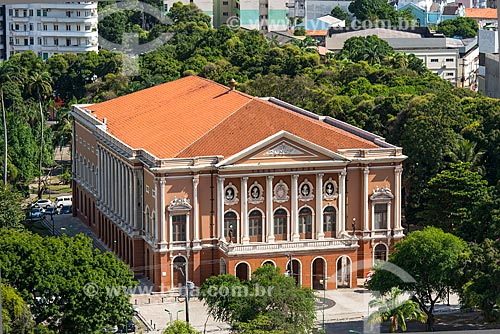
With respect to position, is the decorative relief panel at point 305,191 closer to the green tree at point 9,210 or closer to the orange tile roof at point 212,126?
the orange tile roof at point 212,126

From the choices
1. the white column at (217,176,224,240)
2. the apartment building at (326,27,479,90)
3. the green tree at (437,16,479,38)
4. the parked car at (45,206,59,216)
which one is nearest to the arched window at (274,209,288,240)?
the white column at (217,176,224,240)

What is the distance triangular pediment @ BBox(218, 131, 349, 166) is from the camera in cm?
1606

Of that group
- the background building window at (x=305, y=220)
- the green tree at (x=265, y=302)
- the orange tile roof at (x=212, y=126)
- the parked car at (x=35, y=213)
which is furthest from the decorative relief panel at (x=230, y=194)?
the parked car at (x=35, y=213)

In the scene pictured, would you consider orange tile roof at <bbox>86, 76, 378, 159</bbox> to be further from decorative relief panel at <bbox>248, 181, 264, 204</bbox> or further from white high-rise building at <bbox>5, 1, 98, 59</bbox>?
white high-rise building at <bbox>5, 1, 98, 59</bbox>

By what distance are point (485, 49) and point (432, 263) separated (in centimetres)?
1149

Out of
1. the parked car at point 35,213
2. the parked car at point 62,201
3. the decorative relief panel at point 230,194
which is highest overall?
the decorative relief panel at point 230,194

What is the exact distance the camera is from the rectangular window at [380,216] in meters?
16.7

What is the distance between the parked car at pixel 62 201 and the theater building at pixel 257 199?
9.33ft

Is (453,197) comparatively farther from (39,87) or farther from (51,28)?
(39,87)

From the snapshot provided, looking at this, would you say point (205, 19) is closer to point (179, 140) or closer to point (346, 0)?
point (346, 0)

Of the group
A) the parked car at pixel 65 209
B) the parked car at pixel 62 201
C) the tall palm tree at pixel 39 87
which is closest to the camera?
the parked car at pixel 65 209

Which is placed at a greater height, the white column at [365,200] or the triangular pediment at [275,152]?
the triangular pediment at [275,152]

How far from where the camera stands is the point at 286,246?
16.2 metres

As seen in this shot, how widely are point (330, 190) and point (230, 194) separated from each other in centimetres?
101
